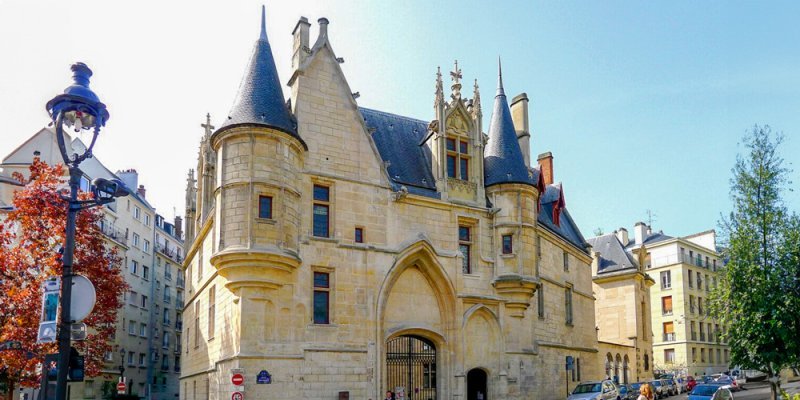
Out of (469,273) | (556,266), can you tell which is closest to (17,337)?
(469,273)

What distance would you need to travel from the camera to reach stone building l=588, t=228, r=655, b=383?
45.2m

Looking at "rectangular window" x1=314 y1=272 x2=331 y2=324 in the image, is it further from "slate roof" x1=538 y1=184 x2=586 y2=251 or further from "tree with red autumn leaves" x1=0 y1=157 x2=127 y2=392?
"slate roof" x1=538 y1=184 x2=586 y2=251

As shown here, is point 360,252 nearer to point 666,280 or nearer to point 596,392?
point 596,392

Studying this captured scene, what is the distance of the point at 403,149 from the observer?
2750 centimetres

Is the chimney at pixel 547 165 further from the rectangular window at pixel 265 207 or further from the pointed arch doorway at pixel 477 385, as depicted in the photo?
the rectangular window at pixel 265 207

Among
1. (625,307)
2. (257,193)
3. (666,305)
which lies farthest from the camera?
(666,305)

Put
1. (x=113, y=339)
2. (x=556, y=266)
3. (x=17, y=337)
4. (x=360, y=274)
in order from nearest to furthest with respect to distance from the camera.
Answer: (x=17, y=337), (x=360, y=274), (x=556, y=266), (x=113, y=339)

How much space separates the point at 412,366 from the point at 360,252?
4.58 metres

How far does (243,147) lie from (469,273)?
31.7ft

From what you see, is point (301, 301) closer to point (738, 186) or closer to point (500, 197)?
point (500, 197)

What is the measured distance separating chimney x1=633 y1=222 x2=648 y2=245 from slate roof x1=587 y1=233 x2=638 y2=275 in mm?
15476

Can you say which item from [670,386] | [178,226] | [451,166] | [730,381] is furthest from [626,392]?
[178,226]

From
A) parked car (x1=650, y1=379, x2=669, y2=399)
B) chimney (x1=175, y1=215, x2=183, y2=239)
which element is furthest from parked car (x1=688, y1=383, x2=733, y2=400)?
chimney (x1=175, y1=215, x2=183, y2=239)

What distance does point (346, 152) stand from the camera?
24234 millimetres
